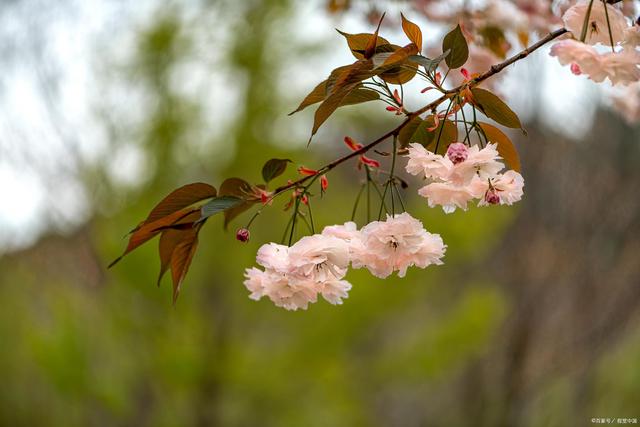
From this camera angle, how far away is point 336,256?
63 centimetres

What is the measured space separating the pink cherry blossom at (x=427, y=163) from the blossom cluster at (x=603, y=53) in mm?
126

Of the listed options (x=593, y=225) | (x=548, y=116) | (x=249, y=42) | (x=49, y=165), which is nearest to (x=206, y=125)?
(x=249, y=42)

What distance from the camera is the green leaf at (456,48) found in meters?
0.60

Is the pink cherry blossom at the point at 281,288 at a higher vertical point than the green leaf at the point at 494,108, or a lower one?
lower

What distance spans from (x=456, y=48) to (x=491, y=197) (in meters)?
0.14

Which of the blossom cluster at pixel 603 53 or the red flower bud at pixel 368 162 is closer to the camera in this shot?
the blossom cluster at pixel 603 53

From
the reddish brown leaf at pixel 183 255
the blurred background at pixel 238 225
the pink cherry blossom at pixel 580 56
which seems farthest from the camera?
the blurred background at pixel 238 225

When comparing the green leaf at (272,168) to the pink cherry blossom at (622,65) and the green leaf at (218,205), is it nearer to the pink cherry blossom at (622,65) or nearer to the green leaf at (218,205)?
the green leaf at (218,205)

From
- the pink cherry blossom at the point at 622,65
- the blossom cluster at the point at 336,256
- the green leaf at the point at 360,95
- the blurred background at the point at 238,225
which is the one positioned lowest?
the blossom cluster at the point at 336,256

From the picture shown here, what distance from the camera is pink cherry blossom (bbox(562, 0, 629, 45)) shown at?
1.90 ft

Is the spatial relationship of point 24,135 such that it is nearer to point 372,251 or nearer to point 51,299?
point 51,299

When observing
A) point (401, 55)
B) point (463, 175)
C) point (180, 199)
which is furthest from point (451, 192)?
point (180, 199)

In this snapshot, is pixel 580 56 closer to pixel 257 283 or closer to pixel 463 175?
pixel 463 175

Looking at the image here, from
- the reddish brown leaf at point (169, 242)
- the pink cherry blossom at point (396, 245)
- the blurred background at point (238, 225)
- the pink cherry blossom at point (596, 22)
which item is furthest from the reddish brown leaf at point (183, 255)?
the blurred background at point (238, 225)
